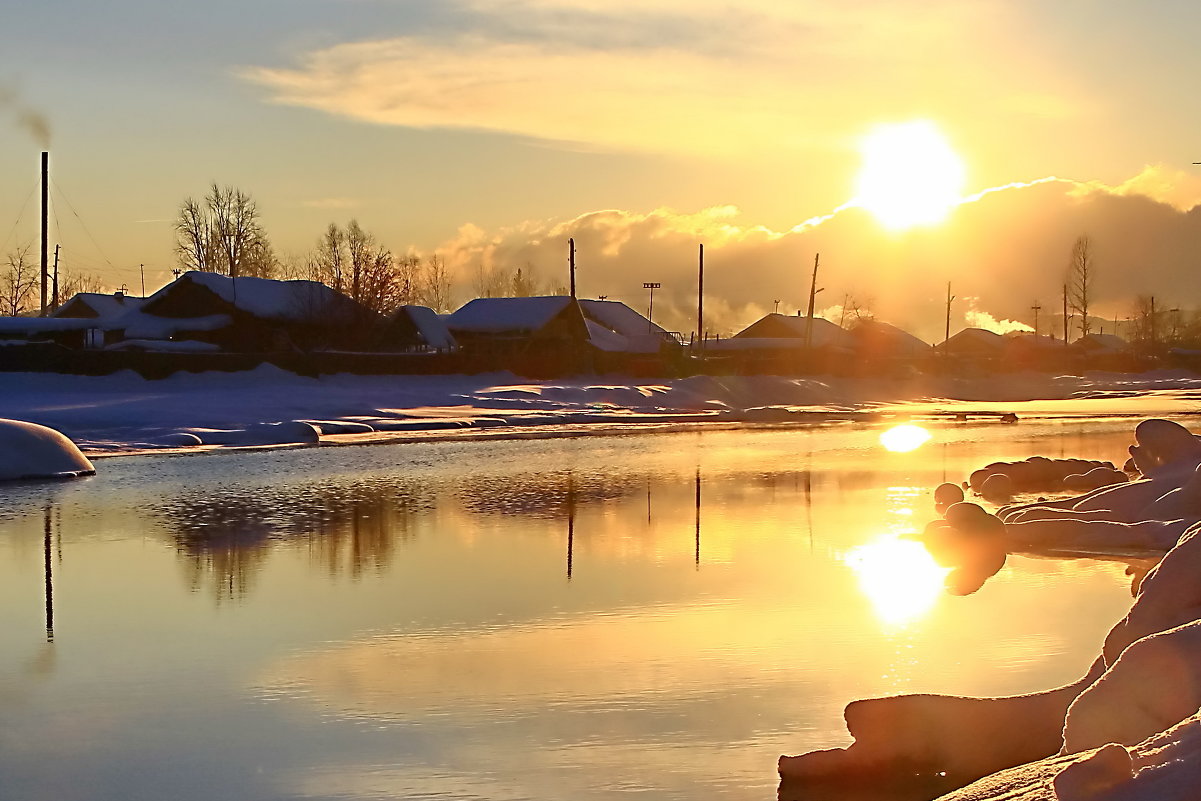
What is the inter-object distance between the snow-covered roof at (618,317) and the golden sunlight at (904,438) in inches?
2104

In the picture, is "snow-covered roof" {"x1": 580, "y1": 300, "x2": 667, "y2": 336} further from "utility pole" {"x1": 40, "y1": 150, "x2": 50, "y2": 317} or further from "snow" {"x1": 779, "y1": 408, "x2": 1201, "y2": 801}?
"snow" {"x1": 779, "y1": 408, "x2": 1201, "y2": 801}

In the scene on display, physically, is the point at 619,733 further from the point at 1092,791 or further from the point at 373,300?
the point at 373,300

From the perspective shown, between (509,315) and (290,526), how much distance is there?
60.0 meters

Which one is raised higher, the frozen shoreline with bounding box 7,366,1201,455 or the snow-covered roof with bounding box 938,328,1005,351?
the snow-covered roof with bounding box 938,328,1005,351

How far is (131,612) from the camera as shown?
45.1 feet

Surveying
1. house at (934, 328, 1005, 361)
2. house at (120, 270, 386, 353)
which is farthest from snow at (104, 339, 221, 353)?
house at (934, 328, 1005, 361)

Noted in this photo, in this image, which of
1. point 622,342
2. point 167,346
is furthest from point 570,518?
point 622,342

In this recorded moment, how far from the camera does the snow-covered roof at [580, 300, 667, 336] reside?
102 meters

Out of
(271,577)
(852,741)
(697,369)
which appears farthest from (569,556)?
(697,369)

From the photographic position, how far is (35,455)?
26969mm

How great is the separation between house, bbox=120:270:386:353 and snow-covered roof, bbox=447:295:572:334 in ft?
39.2

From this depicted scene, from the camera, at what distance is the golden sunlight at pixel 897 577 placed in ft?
44.8

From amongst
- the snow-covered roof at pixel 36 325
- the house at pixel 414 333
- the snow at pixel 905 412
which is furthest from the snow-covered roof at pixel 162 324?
the house at pixel 414 333

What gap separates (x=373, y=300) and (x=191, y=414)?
1872 inches
